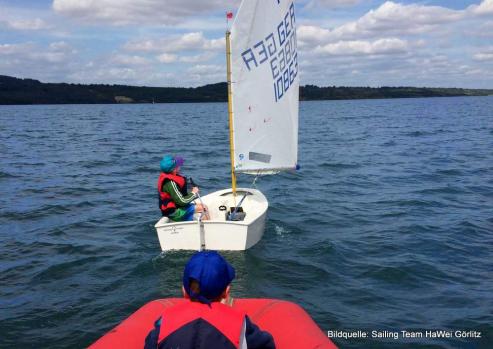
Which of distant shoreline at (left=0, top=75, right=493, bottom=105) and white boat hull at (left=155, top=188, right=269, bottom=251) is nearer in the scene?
white boat hull at (left=155, top=188, right=269, bottom=251)

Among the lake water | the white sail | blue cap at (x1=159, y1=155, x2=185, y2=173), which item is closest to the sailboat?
the white sail

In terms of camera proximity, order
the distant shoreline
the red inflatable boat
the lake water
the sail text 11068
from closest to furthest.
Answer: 1. the red inflatable boat
2. the lake water
3. the sail text 11068
4. the distant shoreline

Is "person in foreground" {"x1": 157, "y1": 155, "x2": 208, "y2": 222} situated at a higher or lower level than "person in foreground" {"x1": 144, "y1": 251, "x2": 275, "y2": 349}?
lower

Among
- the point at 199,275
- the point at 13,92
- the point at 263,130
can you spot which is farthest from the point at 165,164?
the point at 13,92

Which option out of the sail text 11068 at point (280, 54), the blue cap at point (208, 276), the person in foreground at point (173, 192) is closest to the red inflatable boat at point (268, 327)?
the blue cap at point (208, 276)

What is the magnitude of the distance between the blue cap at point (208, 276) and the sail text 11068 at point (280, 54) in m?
6.95

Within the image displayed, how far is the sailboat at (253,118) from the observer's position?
8.47m

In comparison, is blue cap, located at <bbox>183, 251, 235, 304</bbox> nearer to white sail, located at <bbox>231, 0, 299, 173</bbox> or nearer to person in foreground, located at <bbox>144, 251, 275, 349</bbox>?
person in foreground, located at <bbox>144, 251, 275, 349</bbox>

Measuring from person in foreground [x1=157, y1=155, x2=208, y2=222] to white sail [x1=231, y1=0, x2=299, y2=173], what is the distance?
5.69 ft

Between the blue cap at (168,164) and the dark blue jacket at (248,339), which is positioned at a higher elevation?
the blue cap at (168,164)

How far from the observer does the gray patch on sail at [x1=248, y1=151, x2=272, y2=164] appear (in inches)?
398

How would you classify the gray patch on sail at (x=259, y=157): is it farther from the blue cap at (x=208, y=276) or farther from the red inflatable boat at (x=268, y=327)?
the blue cap at (x=208, y=276)

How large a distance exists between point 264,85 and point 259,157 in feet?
5.28

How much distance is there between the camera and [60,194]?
1488cm
